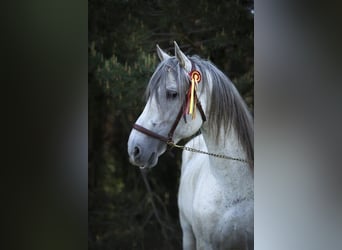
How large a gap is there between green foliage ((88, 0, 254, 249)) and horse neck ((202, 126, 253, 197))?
0.23m

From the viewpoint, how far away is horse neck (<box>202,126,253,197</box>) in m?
2.66

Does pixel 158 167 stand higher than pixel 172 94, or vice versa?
pixel 172 94

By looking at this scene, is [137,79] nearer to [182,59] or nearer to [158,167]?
[182,59]

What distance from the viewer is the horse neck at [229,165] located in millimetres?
2656

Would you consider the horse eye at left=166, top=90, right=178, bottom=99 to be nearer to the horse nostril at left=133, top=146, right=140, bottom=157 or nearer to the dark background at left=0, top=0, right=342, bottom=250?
the horse nostril at left=133, top=146, right=140, bottom=157

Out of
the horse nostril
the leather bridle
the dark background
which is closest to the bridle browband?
the leather bridle

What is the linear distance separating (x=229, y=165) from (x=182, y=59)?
74cm

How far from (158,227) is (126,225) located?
217mm

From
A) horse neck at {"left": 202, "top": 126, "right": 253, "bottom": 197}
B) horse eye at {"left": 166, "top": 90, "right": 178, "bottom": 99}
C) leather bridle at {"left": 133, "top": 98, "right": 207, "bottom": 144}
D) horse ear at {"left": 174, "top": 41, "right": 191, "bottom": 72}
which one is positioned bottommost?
horse neck at {"left": 202, "top": 126, "right": 253, "bottom": 197}

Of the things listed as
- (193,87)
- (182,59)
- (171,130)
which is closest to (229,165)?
(171,130)

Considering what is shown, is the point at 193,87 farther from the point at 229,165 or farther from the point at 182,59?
the point at 229,165

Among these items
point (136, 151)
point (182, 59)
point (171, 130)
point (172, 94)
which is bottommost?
point (136, 151)

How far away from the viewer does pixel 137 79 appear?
268cm
